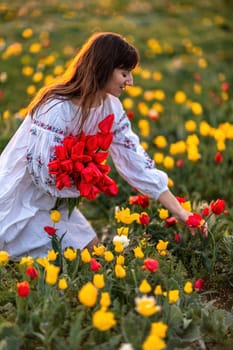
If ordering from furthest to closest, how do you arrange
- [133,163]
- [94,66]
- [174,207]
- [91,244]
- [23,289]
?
1. [91,244]
2. [133,163]
3. [174,207]
4. [94,66]
5. [23,289]

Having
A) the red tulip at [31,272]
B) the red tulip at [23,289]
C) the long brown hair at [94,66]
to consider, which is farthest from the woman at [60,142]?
the red tulip at [23,289]

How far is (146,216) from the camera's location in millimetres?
3215

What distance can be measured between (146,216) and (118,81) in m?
0.67

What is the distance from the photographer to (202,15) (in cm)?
926

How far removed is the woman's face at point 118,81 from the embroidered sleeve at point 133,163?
27 cm

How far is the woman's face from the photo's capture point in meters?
3.16

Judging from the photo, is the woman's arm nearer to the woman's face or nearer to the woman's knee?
the woman's knee

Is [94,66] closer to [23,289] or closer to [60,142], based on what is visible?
[60,142]

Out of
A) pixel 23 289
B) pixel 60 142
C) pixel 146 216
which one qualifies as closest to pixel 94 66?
pixel 60 142

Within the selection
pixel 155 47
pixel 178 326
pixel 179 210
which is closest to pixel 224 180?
pixel 179 210

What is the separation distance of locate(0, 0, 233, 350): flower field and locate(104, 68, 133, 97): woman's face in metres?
0.60

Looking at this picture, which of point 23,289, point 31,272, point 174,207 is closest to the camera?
point 23,289

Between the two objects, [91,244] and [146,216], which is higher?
[146,216]

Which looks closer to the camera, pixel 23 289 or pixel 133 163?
pixel 23 289
